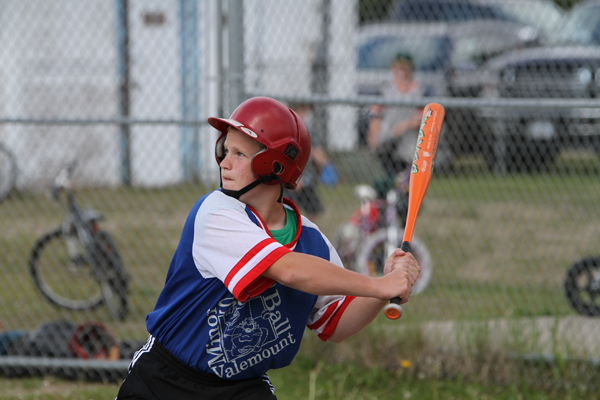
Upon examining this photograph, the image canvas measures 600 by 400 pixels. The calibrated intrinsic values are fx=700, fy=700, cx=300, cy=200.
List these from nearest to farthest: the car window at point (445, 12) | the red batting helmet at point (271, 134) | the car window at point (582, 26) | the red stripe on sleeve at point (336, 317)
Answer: the red batting helmet at point (271, 134) → the red stripe on sleeve at point (336, 317) → the car window at point (582, 26) → the car window at point (445, 12)

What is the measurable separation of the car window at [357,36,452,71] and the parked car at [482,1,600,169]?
0.80 metres

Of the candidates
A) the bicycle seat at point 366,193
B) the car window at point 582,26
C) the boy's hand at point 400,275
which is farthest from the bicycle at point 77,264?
the car window at point 582,26

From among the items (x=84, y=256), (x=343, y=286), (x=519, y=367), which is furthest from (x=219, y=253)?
(x=84, y=256)

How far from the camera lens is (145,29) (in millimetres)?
10414

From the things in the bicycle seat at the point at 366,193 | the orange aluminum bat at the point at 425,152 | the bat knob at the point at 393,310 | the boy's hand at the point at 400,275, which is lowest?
the bicycle seat at the point at 366,193

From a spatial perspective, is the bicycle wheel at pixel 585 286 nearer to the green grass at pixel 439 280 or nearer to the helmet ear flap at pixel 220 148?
the green grass at pixel 439 280

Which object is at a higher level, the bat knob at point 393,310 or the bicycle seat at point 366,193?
the bat knob at point 393,310

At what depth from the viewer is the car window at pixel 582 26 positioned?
10.7 meters

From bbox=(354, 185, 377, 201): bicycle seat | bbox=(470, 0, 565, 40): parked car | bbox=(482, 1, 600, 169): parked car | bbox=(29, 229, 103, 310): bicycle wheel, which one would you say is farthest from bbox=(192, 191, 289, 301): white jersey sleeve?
bbox=(470, 0, 565, 40): parked car

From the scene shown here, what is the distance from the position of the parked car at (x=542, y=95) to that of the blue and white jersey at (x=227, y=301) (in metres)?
5.46

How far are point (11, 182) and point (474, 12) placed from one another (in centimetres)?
945

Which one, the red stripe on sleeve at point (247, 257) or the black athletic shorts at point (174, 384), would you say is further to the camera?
the black athletic shorts at point (174, 384)

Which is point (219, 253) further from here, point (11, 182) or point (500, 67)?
point (500, 67)

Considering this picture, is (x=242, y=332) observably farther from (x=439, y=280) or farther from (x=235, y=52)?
(x=439, y=280)
